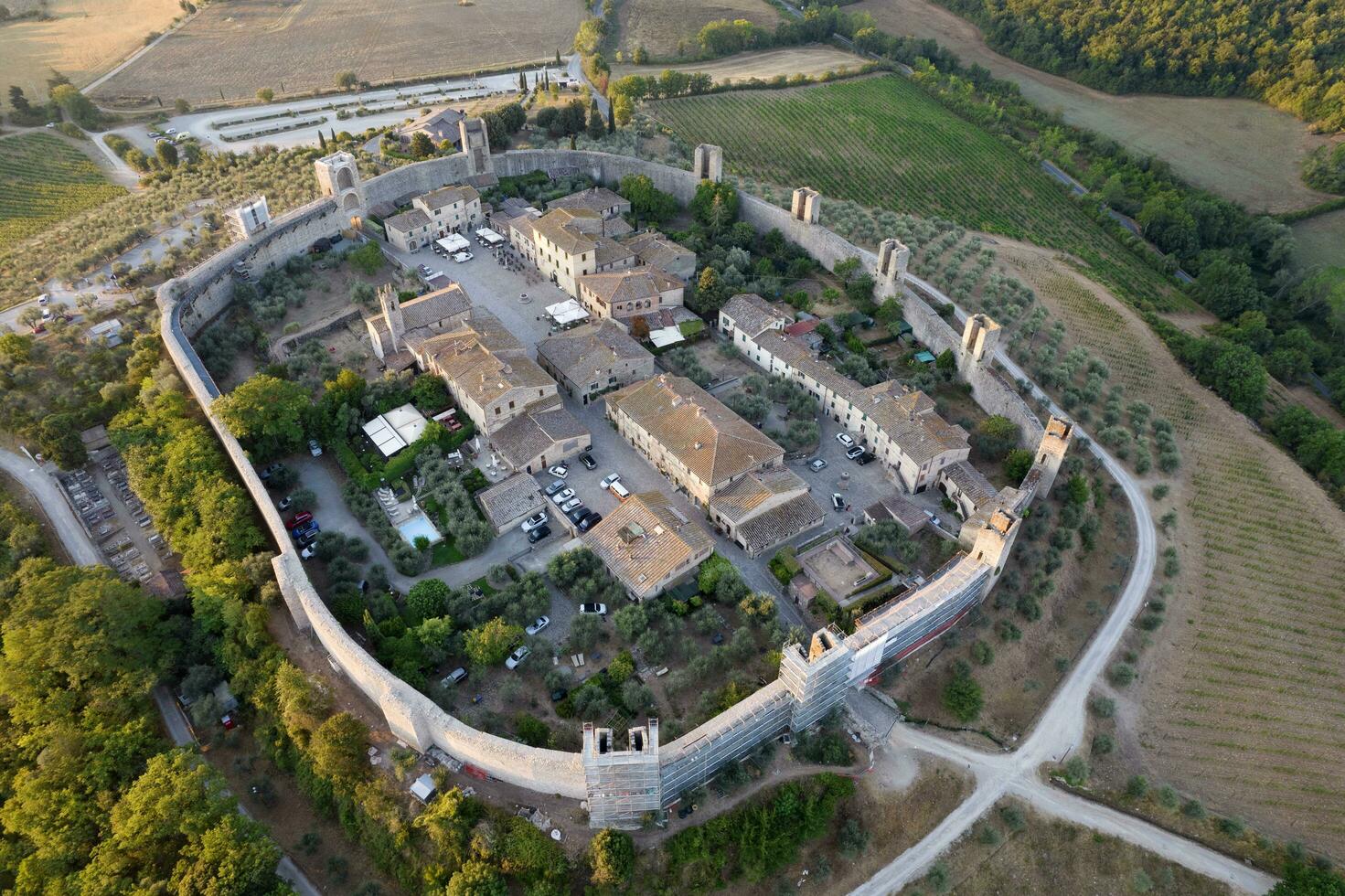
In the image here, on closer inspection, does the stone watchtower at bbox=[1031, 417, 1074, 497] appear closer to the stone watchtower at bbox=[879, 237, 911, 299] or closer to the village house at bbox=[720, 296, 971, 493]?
the village house at bbox=[720, 296, 971, 493]

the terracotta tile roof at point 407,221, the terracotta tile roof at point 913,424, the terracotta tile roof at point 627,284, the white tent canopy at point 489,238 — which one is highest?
the terracotta tile roof at point 407,221

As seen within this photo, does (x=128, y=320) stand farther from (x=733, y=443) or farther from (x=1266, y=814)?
(x=1266, y=814)

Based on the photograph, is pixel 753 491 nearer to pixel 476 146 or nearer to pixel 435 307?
pixel 435 307

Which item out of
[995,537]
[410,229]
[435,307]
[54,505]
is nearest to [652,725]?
[995,537]

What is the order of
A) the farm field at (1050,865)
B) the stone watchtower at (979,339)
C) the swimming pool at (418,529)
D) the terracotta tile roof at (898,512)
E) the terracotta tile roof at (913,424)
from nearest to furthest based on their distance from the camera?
the farm field at (1050,865) → the swimming pool at (418,529) → the terracotta tile roof at (898,512) → the terracotta tile roof at (913,424) → the stone watchtower at (979,339)

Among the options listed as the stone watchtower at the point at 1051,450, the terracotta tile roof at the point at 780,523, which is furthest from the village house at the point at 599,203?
the stone watchtower at the point at 1051,450

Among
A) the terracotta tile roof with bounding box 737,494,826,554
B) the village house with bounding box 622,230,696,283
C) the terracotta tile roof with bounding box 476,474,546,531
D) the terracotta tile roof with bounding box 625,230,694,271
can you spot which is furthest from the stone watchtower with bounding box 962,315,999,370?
the terracotta tile roof with bounding box 476,474,546,531

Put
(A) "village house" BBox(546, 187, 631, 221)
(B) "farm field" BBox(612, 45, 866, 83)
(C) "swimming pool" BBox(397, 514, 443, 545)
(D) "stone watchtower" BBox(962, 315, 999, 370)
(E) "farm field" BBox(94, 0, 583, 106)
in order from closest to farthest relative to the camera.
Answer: (C) "swimming pool" BBox(397, 514, 443, 545), (D) "stone watchtower" BBox(962, 315, 999, 370), (A) "village house" BBox(546, 187, 631, 221), (E) "farm field" BBox(94, 0, 583, 106), (B) "farm field" BBox(612, 45, 866, 83)

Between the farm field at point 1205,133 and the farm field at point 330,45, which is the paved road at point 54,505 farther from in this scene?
the farm field at point 1205,133

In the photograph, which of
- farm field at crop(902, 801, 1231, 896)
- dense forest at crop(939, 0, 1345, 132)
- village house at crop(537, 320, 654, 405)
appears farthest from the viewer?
dense forest at crop(939, 0, 1345, 132)
